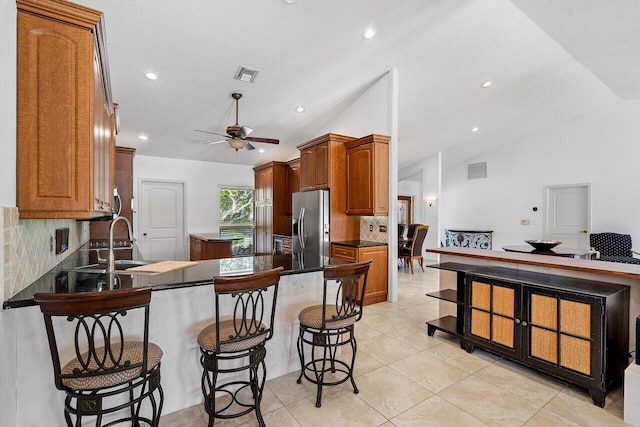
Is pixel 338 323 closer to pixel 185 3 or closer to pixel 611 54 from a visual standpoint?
pixel 185 3

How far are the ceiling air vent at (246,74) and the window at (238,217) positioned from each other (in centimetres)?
400

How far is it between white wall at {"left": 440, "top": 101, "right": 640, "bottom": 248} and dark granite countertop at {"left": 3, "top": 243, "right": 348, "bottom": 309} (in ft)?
23.4

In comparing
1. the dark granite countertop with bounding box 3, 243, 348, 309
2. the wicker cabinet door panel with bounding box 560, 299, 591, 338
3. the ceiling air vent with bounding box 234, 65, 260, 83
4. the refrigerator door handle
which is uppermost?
Result: the ceiling air vent with bounding box 234, 65, 260, 83

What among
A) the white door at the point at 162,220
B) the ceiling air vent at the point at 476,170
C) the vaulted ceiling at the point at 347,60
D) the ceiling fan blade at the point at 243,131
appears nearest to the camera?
the vaulted ceiling at the point at 347,60

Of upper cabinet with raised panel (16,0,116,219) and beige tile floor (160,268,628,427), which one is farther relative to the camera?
beige tile floor (160,268,628,427)

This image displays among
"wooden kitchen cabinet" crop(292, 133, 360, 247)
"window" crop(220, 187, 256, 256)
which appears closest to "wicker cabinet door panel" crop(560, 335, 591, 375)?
"wooden kitchen cabinet" crop(292, 133, 360, 247)

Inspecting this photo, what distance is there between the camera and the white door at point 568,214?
22.9ft

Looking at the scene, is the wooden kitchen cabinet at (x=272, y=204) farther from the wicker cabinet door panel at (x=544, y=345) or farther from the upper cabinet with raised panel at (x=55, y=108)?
the upper cabinet with raised panel at (x=55, y=108)

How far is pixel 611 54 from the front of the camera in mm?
4270

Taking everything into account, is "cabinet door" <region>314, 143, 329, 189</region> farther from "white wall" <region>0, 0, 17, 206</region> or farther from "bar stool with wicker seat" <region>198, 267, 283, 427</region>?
"white wall" <region>0, 0, 17, 206</region>

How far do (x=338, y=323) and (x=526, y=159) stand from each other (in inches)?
311

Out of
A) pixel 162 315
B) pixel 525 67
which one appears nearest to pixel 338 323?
pixel 162 315

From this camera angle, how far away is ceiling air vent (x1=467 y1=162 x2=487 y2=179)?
8.66 metres

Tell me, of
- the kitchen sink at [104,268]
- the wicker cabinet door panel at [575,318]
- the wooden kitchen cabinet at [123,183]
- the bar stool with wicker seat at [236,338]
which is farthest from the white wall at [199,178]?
the wicker cabinet door panel at [575,318]
